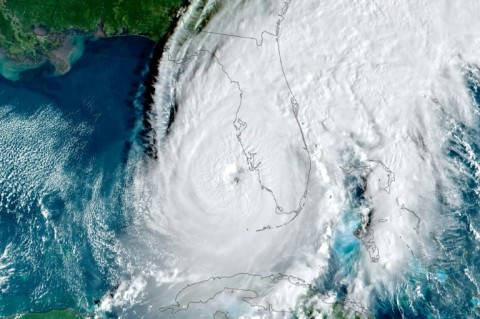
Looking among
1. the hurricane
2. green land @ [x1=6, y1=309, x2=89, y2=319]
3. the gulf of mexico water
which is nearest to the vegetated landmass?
the gulf of mexico water

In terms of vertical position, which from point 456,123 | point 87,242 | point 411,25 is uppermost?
point 411,25

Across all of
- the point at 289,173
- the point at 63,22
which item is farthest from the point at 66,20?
the point at 289,173

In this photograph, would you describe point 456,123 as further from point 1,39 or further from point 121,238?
point 1,39

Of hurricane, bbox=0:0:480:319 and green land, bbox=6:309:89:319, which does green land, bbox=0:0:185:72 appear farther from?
green land, bbox=6:309:89:319

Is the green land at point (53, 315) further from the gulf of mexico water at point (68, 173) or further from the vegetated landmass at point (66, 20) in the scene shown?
the vegetated landmass at point (66, 20)

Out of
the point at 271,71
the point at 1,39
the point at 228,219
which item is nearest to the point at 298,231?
the point at 228,219

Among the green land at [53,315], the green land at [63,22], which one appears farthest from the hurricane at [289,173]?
the green land at [63,22]
